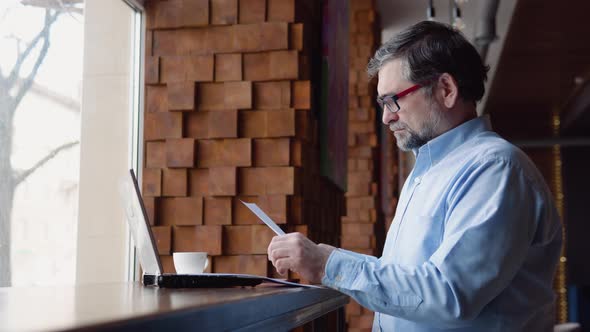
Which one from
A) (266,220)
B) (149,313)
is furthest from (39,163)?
(149,313)

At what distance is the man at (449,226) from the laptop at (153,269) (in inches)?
4.8

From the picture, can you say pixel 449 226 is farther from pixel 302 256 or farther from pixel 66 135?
pixel 66 135

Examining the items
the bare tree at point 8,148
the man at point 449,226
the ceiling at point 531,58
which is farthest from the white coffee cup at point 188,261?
the ceiling at point 531,58

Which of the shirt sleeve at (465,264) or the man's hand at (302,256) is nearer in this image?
the shirt sleeve at (465,264)

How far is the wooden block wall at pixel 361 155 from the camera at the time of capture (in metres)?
5.76

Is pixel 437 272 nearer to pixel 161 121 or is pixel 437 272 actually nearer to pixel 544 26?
pixel 161 121

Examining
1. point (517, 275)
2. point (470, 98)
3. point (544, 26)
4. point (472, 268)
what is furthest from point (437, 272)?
point (544, 26)

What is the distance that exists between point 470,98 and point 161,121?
1334 mm

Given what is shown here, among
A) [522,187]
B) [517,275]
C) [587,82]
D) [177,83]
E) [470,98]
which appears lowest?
[517,275]

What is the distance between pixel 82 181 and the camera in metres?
2.71

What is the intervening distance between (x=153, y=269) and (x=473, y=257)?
0.81 m

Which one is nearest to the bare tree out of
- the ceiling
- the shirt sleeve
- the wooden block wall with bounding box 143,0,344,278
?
the wooden block wall with bounding box 143,0,344,278

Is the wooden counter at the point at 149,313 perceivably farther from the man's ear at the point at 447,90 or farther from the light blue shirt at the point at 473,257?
the man's ear at the point at 447,90

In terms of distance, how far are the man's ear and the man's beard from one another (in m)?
0.03
